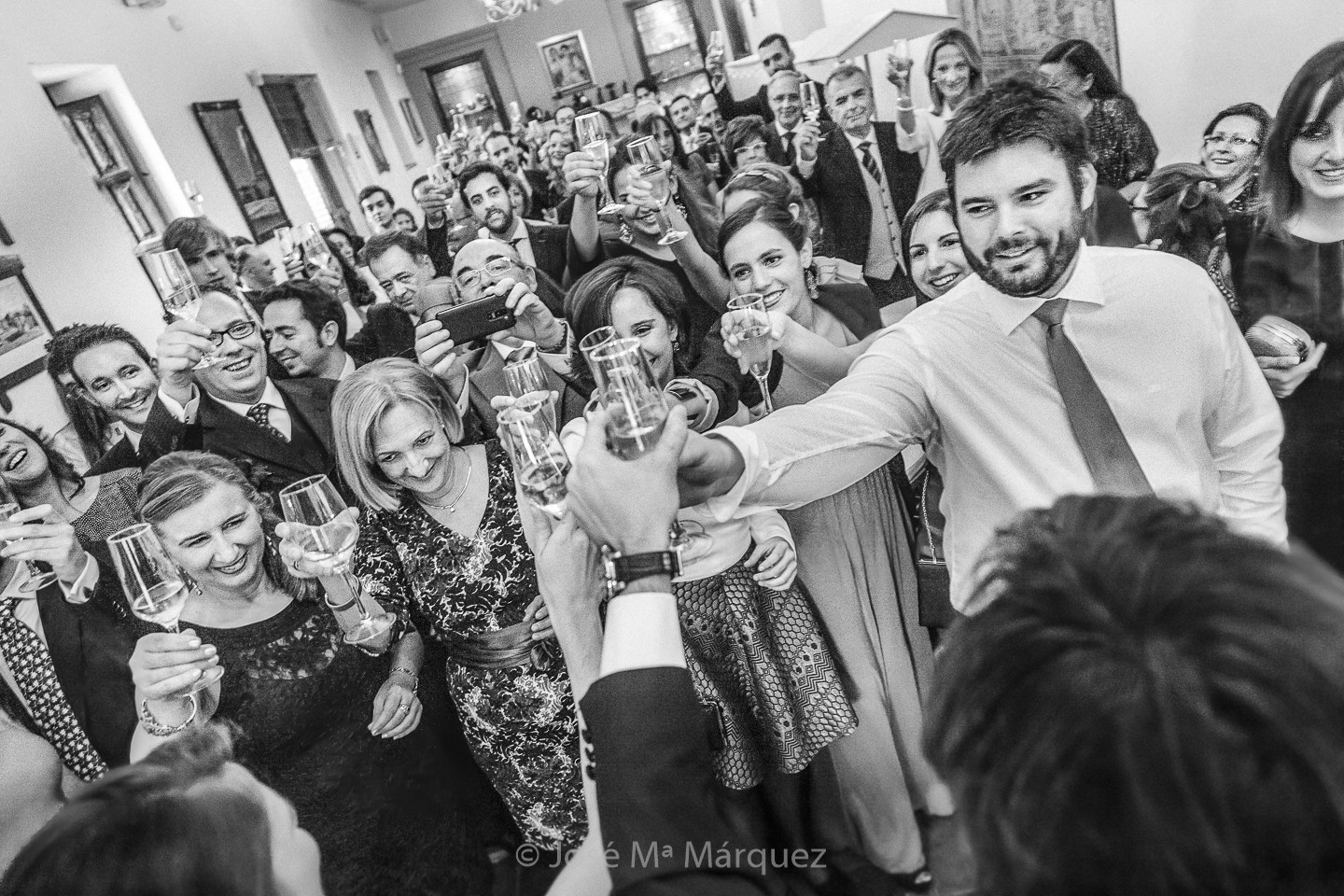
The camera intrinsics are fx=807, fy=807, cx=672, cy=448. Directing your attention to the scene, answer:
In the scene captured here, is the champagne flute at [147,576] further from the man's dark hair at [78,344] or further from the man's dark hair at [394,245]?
the man's dark hair at [394,245]

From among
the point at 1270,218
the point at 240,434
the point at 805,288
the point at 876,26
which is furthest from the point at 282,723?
the point at 876,26

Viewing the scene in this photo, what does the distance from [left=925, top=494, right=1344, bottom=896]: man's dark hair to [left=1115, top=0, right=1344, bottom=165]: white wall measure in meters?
5.44

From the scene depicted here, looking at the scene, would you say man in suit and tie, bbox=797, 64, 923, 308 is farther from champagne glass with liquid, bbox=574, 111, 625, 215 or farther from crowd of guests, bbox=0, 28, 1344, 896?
champagne glass with liquid, bbox=574, 111, 625, 215

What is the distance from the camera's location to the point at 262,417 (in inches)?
104

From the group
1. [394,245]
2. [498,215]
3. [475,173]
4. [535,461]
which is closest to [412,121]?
[475,173]

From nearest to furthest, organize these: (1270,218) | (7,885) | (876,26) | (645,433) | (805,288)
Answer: (7,885), (645,433), (1270,218), (805,288), (876,26)

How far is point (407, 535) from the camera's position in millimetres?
1850

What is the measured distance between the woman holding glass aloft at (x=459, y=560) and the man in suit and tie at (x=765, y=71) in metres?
4.80

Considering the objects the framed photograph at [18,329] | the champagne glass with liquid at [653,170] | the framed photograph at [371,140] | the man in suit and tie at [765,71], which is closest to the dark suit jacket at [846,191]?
the champagne glass with liquid at [653,170]

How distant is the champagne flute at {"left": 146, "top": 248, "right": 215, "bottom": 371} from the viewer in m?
2.38

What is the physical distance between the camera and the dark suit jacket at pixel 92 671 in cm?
178

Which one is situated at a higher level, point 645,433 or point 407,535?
point 645,433

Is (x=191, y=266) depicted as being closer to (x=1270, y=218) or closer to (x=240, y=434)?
(x=240, y=434)

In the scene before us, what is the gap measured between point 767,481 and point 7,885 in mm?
1067
